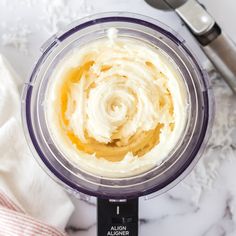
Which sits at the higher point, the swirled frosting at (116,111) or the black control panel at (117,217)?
the swirled frosting at (116,111)

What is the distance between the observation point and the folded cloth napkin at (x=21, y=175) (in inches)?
35.7

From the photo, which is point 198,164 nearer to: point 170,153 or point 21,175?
point 170,153

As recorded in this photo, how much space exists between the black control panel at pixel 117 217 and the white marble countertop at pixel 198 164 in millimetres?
17

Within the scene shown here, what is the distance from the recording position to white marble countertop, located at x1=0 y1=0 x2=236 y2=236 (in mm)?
917

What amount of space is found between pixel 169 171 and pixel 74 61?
0.63 ft

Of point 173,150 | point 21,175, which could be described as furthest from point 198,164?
point 21,175

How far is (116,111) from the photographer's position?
82cm

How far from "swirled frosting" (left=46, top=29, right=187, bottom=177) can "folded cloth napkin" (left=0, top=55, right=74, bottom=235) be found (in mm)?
88

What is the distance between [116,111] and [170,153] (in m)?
0.09

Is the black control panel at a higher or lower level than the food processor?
lower

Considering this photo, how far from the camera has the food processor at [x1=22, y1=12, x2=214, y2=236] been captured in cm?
85

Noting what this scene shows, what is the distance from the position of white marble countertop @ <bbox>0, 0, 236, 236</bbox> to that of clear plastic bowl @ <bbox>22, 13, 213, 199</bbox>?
0.18 feet

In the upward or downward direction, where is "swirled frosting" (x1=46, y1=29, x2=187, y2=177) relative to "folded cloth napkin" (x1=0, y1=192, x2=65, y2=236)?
upward

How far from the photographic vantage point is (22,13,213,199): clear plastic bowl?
848mm
